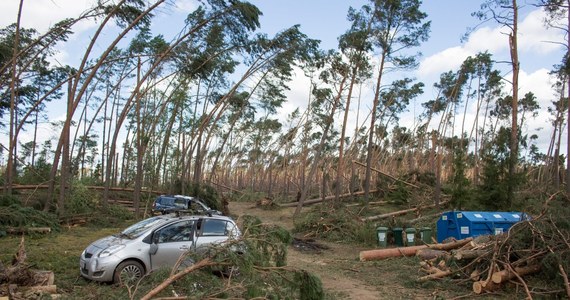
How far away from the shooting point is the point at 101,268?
28.7ft

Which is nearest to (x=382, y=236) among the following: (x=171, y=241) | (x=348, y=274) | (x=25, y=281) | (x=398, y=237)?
(x=398, y=237)

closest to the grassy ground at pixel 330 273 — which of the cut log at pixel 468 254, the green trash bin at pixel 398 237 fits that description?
the cut log at pixel 468 254

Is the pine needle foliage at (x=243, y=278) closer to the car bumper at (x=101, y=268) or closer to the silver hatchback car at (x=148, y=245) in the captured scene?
the silver hatchback car at (x=148, y=245)

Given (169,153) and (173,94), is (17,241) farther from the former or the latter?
(169,153)

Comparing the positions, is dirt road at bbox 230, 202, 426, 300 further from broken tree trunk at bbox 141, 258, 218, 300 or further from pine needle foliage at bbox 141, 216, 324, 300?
broken tree trunk at bbox 141, 258, 218, 300

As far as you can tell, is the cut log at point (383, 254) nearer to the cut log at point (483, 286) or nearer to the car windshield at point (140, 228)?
the cut log at point (483, 286)

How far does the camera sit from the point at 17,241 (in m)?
14.2

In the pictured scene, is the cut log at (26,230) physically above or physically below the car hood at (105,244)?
below

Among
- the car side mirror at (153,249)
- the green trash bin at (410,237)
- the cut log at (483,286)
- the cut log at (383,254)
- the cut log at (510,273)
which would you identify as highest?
the car side mirror at (153,249)

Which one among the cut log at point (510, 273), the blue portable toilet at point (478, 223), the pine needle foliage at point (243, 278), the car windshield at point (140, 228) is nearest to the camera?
the pine needle foliage at point (243, 278)

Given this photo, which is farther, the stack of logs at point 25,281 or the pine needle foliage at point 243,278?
the stack of logs at point 25,281

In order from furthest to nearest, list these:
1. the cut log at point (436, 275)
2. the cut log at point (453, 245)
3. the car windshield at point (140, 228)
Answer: the cut log at point (453, 245), the cut log at point (436, 275), the car windshield at point (140, 228)

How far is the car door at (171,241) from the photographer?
930 centimetres

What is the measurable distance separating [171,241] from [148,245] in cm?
48
